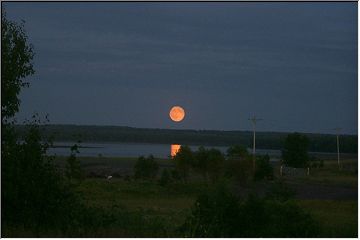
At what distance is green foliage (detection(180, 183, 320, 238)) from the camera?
10.4 m

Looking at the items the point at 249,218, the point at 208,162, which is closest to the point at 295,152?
the point at 208,162

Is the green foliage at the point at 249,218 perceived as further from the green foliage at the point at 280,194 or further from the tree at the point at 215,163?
the tree at the point at 215,163

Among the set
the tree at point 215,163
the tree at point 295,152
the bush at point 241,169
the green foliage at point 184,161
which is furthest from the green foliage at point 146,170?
the tree at point 295,152

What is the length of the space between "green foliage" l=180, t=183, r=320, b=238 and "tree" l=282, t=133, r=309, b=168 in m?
55.4

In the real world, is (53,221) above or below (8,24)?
below

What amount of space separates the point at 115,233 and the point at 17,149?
8.97ft

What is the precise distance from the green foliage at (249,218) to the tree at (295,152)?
2181 inches

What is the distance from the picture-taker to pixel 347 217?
23672mm

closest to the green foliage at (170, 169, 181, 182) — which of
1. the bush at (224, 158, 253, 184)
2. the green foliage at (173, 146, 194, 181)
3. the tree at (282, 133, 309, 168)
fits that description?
the green foliage at (173, 146, 194, 181)

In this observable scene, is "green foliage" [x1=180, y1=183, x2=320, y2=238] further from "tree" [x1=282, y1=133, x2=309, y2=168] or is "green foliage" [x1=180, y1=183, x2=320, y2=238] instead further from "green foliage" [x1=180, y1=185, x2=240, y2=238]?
"tree" [x1=282, y1=133, x2=309, y2=168]

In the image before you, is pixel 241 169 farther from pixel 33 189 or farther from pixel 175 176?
pixel 33 189

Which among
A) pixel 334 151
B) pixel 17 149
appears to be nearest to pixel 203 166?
pixel 17 149

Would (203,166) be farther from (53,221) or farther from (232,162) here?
(53,221)

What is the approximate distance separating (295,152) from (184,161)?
1867 cm
